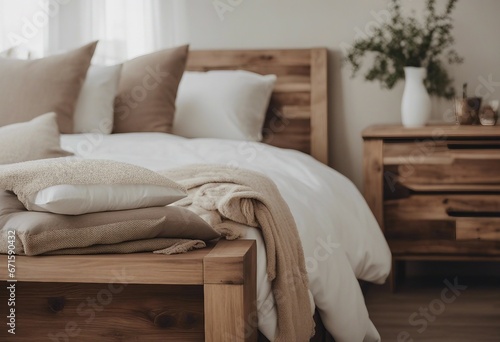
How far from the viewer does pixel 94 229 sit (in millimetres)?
1572

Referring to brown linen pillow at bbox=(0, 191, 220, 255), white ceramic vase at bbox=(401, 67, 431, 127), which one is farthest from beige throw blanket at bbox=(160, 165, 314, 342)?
white ceramic vase at bbox=(401, 67, 431, 127)

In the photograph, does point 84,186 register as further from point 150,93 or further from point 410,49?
point 410,49

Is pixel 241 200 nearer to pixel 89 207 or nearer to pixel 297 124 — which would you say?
pixel 89 207

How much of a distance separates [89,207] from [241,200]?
357mm

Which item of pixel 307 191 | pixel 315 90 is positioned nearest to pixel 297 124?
pixel 315 90

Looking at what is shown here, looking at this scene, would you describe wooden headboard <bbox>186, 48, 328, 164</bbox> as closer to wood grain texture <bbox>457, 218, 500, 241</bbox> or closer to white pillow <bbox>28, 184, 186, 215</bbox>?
wood grain texture <bbox>457, 218, 500, 241</bbox>

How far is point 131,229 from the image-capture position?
159 cm

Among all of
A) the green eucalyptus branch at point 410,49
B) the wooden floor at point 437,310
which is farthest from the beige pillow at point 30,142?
the green eucalyptus branch at point 410,49

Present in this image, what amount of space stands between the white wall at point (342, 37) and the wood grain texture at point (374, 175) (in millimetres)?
465

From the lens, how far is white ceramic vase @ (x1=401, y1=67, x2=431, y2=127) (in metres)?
3.36

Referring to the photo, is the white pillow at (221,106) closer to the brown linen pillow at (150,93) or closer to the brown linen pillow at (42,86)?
the brown linen pillow at (150,93)

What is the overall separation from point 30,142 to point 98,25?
1482mm

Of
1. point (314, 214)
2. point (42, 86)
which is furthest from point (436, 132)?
point (42, 86)

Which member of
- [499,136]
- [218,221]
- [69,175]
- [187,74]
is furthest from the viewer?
[187,74]
